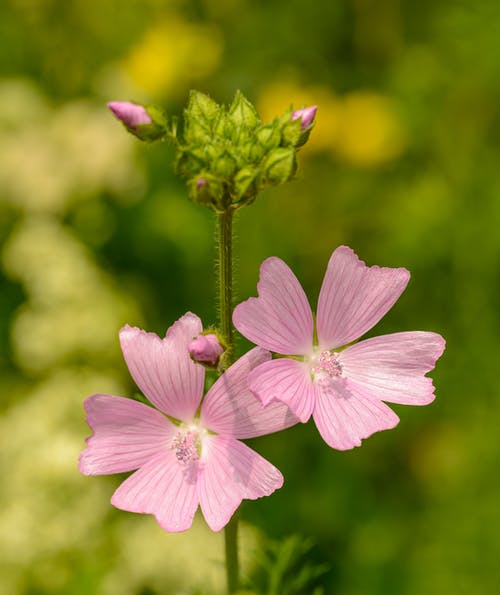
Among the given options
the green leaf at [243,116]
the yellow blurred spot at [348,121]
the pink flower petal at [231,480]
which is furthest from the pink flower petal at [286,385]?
the yellow blurred spot at [348,121]

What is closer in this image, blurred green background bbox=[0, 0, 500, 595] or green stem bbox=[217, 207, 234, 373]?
green stem bbox=[217, 207, 234, 373]

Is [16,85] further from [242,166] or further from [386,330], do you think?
[242,166]

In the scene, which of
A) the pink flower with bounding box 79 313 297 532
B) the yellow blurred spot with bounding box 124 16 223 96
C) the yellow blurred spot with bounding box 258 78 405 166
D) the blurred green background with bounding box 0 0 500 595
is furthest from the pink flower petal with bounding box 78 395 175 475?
the yellow blurred spot with bounding box 124 16 223 96

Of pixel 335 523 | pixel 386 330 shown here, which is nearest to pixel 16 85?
pixel 386 330

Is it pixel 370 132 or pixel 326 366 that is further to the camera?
pixel 370 132

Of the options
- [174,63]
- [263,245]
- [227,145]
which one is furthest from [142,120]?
[174,63]

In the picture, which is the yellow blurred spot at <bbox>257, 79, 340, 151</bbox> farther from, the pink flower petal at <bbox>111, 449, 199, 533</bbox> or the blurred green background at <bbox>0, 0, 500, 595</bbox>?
the pink flower petal at <bbox>111, 449, 199, 533</bbox>

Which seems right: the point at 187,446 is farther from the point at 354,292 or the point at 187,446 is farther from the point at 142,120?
the point at 142,120
